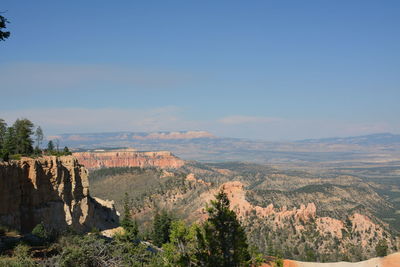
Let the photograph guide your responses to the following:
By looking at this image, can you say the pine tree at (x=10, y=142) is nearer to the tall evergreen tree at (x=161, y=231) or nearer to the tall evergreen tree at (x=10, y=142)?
the tall evergreen tree at (x=10, y=142)

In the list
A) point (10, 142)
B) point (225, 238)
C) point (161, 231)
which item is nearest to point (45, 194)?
point (10, 142)

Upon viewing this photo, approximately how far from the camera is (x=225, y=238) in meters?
21.4

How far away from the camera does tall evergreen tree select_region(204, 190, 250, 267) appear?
21.0 meters

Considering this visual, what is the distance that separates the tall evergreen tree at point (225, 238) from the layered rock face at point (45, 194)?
26250 millimetres

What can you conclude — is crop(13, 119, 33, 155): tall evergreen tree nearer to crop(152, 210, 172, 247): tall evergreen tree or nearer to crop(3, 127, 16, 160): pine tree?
crop(3, 127, 16, 160): pine tree

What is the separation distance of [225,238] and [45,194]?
3457 cm

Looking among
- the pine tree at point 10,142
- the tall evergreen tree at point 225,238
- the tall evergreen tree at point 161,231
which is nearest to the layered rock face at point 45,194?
the pine tree at point 10,142

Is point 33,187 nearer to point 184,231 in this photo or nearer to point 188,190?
point 184,231

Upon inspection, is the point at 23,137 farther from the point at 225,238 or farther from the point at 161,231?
the point at 225,238

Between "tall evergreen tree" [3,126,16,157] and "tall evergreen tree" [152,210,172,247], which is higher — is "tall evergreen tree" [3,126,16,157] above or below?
above

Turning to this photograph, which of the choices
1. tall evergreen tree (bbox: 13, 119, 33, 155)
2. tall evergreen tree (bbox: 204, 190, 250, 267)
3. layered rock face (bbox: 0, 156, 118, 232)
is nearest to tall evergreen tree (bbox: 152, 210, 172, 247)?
layered rock face (bbox: 0, 156, 118, 232)

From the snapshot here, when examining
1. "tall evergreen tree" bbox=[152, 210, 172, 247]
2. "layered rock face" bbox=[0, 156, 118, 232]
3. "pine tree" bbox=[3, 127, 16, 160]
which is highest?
"pine tree" bbox=[3, 127, 16, 160]

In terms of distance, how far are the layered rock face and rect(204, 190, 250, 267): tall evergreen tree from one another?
26.2m

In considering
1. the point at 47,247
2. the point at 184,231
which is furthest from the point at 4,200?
the point at 184,231
